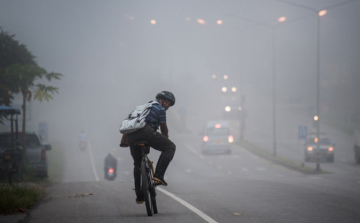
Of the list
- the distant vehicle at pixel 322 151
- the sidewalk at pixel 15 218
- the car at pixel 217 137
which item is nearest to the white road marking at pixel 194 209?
the sidewalk at pixel 15 218

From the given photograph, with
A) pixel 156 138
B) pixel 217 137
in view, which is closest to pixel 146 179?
pixel 156 138

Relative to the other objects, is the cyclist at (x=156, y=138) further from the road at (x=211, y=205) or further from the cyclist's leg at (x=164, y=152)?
the road at (x=211, y=205)

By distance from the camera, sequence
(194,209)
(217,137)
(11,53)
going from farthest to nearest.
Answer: (217,137), (11,53), (194,209)

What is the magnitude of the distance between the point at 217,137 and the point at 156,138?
3652cm

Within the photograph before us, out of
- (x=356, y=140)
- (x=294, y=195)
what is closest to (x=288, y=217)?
(x=294, y=195)

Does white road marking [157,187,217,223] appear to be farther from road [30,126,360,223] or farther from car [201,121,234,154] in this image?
car [201,121,234,154]

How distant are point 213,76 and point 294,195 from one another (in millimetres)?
114829

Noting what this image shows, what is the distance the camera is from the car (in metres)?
45.5

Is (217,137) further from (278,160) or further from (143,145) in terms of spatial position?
(143,145)

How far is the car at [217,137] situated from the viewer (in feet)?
149

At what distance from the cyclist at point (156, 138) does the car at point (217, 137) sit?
35.4 metres

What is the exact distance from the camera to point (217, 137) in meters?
46.0

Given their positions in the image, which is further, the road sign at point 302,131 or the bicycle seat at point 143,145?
the road sign at point 302,131

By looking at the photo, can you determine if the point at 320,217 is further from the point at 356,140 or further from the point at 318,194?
the point at 356,140
